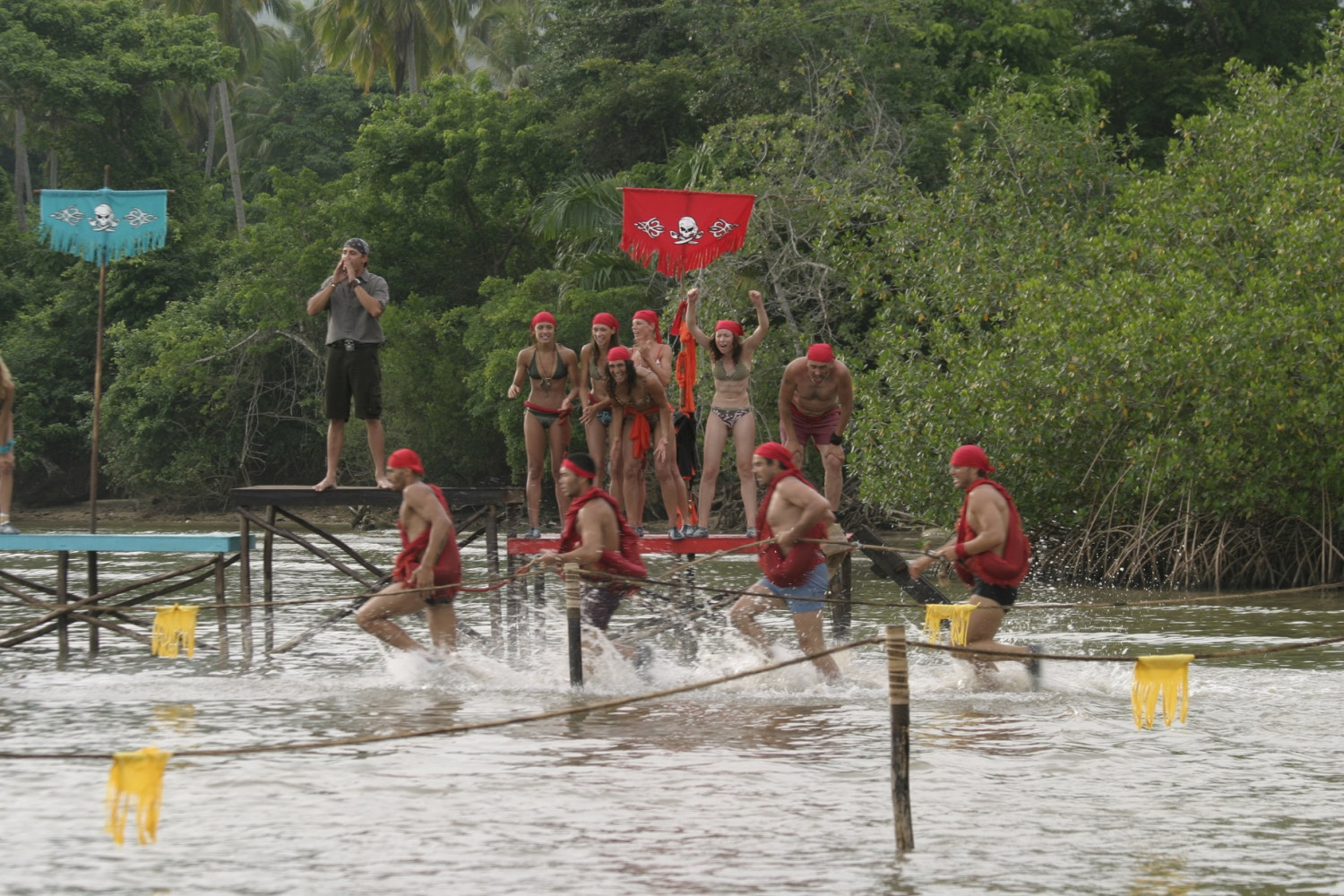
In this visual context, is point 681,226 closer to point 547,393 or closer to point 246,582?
point 547,393

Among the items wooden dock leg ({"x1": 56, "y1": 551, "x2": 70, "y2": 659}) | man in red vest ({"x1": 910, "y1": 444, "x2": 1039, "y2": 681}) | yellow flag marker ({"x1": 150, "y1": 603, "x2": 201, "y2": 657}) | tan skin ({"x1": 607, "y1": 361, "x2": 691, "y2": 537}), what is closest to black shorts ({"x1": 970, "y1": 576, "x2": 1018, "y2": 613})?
man in red vest ({"x1": 910, "y1": 444, "x2": 1039, "y2": 681})

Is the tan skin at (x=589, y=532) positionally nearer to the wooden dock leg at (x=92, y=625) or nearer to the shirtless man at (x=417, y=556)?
the shirtless man at (x=417, y=556)

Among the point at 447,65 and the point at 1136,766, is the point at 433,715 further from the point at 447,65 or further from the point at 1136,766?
the point at 447,65

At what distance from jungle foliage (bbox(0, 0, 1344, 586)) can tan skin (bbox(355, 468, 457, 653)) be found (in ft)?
34.7

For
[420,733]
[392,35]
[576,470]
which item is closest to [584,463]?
[576,470]

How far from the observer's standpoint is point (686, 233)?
15.2 m

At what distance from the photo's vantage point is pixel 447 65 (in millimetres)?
48125

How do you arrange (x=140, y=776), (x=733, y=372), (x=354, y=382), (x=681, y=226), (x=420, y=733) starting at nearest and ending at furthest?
(x=140, y=776) → (x=420, y=733) → (x=354, y=382) → (x=733, y=372) → (x=681, y=226)

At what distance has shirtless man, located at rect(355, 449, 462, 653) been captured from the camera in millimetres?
12195

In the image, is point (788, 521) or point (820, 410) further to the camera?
point (820, 410)

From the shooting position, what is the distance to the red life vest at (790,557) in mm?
11750

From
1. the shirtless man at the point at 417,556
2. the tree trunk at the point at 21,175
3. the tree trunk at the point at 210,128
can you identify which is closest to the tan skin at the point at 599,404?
the shirtless man at the point at 417,556

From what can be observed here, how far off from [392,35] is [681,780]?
3935 centimetres

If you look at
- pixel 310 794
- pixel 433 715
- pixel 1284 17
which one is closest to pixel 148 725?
pixel 433 715
